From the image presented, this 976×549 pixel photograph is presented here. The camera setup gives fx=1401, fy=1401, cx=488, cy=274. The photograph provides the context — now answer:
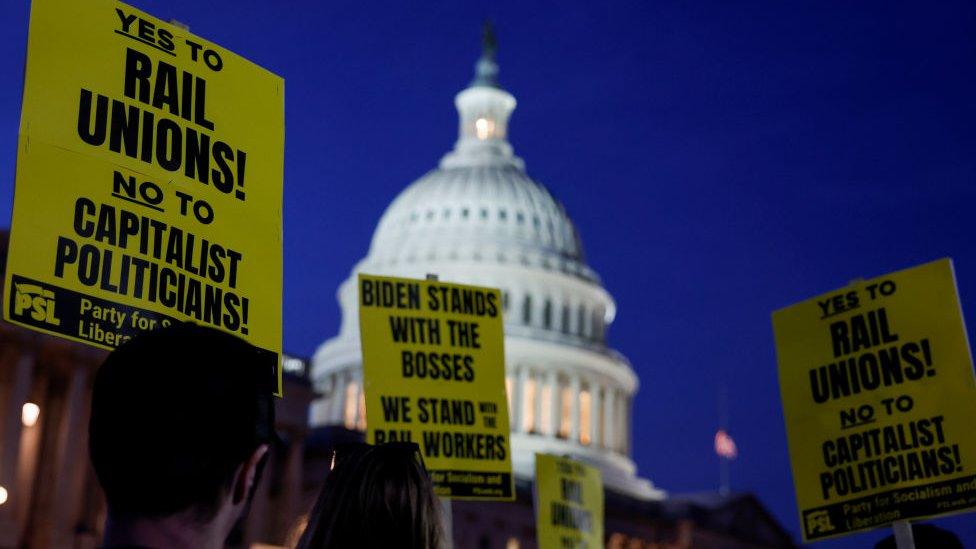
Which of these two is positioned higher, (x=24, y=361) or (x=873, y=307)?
(x=24, y=361)

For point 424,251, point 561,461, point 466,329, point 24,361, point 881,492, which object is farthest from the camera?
point 424,251

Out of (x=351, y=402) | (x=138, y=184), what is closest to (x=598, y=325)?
(x=351, y=402)

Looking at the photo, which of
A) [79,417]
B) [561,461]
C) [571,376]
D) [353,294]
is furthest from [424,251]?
[561,461]

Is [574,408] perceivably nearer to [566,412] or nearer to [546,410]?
[566,412]

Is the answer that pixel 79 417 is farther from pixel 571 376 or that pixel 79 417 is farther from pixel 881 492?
pixel 571 376

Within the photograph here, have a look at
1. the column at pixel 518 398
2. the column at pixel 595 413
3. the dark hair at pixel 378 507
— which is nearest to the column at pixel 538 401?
the column at pixel 518 398

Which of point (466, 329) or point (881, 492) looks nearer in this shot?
point (881, 492)

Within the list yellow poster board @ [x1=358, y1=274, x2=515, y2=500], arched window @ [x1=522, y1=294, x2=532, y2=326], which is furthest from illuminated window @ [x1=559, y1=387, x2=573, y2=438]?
yellow poster board @ [x1=358, y1=274, x2=515, y2=500]

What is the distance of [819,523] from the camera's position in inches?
398

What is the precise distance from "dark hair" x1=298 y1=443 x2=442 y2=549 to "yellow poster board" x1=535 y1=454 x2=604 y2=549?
480 inches

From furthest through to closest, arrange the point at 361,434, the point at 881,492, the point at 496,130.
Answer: the point at 496,130
the point at 361,434
the point at 881,492

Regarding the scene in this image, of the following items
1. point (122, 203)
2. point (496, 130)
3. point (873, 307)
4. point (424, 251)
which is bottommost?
point (122, 203)

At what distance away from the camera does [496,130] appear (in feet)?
313

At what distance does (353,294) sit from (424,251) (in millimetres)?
5027
